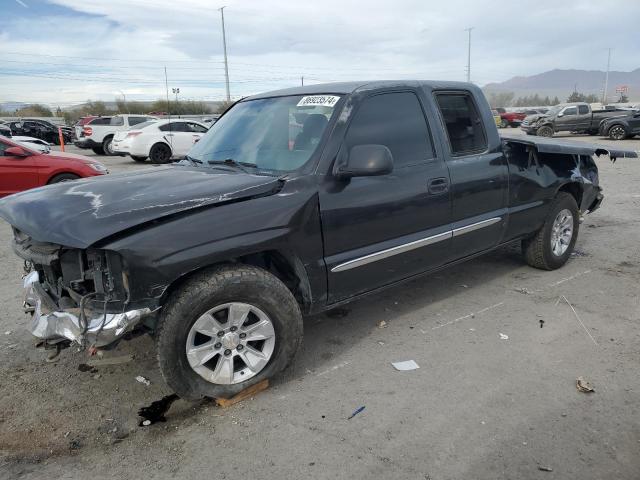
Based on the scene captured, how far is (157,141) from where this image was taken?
56.8ft

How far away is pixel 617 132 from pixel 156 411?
25737mm

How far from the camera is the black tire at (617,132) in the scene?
75.7ft

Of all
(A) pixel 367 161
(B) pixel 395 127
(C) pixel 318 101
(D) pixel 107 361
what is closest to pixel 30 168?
(D) pixel 107 361

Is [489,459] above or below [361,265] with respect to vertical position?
below

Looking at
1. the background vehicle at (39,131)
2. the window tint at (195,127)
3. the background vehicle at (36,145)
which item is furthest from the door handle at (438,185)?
the background vehicle at (39,131)

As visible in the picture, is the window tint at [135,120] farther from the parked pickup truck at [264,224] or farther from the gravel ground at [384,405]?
the parked pickup truck at [264,224]

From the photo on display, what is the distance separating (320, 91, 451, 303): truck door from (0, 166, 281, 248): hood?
21.9 inches

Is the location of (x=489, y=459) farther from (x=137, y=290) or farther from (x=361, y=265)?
(x=137, y=290)

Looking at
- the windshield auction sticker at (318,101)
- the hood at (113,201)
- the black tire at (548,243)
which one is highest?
the windshield auction sticker at (318,101)

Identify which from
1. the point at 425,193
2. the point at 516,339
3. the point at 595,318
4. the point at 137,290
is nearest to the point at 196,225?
the point at 137,290

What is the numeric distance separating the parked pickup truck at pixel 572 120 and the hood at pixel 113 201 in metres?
26.5

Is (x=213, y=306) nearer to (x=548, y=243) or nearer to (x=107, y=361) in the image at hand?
(x=107, y=361)

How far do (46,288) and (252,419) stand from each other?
1.61m

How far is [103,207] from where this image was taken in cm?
278
